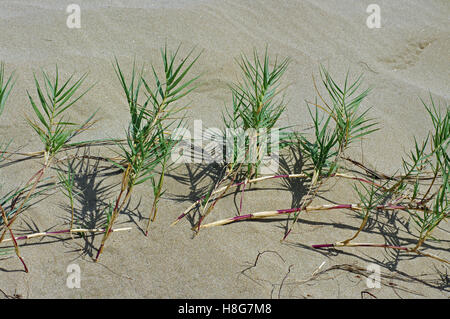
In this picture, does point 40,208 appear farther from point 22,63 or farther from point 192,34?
point 192,34

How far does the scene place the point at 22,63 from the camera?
2414mm

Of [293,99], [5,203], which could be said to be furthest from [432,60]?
[5,203]

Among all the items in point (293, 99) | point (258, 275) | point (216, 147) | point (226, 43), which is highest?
point (226, 43)

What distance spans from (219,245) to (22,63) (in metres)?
1.58

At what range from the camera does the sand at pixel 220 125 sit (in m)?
1.47

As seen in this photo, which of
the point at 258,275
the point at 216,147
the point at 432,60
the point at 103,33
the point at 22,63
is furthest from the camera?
the point at 432,60

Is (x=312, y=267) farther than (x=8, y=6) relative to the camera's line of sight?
No

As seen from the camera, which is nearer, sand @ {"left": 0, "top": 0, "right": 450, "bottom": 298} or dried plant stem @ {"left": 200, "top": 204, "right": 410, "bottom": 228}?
sand @ {"left": 0, "top": 0, "right": 450, "bottom": 298}

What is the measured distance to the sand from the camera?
147cm

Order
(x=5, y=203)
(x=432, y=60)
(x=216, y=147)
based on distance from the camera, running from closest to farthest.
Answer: (x=5, y=203) → (x=216, y=147) → (x=432, y=60)

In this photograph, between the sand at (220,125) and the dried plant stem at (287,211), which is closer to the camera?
the sand at (220,125)

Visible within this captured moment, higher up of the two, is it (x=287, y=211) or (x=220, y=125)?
(x=220, y=125)

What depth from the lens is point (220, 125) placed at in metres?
2.19

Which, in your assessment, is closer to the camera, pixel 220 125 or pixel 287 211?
pixel 287 211
